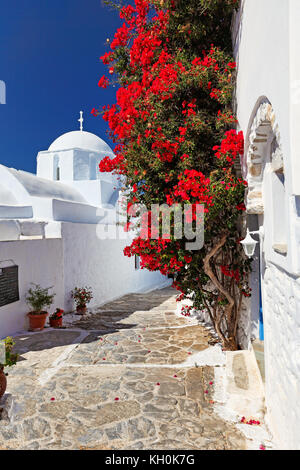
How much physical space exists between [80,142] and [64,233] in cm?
922

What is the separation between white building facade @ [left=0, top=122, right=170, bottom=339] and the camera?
848 centimetres

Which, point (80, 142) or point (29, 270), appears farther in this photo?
point (80, 142)

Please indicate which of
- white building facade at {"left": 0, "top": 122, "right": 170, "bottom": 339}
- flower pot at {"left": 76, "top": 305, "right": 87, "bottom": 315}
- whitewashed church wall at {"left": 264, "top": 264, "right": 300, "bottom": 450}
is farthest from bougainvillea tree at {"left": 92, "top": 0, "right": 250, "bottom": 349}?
flower pot at {"left": 76, "top": 305, "right": 87, "bottom": 315}

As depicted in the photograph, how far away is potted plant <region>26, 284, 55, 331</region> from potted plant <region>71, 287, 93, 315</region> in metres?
1.74

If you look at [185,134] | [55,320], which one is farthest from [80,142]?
[185,134]

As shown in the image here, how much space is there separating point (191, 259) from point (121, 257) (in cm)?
939

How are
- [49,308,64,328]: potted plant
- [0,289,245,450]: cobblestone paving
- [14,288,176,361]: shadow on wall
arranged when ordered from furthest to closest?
[49,308,64,328]: potted plant < [14,288,176,361]: shadow on wall < [0,289,245,450]: cobblestone paving

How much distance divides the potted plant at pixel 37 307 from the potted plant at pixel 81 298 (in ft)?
5.72

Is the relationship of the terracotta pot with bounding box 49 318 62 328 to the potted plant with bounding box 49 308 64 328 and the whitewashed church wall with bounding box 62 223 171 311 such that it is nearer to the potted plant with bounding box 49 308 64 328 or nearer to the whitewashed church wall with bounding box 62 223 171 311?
the potted plant with bounding box 49 308 64 328

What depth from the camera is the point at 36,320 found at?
337 inches

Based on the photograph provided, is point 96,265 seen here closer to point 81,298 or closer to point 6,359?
point 81,298

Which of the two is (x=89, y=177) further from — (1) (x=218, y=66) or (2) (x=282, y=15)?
(2) (x=282, y=15)

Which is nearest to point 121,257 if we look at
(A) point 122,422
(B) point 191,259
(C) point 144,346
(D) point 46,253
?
(D) point 46,253

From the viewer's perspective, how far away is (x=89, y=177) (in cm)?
1755
